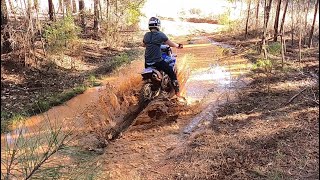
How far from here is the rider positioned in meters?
6.82

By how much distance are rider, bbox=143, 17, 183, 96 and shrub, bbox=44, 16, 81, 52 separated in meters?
4.86

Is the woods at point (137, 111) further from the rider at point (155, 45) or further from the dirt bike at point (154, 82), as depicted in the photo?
the rider at point (155, 45)

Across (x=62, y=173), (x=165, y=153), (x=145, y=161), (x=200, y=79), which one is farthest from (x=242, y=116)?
(x=62, y=173)

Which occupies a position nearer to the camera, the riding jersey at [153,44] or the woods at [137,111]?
the woods at [137,111]

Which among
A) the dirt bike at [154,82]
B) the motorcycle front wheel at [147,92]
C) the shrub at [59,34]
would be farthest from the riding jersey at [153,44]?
the shrub at [59,34]

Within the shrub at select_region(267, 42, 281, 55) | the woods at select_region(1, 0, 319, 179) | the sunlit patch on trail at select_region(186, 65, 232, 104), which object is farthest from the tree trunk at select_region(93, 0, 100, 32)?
the shrub at select_region(267, 42, 281, 55)

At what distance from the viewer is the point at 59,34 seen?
1098 cm

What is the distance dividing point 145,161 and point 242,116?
91.1 inches

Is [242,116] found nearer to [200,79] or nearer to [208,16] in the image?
[200,79]

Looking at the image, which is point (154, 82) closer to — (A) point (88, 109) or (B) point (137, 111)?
(B) point (137, 111)

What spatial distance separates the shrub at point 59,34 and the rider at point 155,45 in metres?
4.86

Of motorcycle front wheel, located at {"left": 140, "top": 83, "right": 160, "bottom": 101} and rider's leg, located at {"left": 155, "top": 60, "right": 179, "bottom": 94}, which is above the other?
rider's leg, located at {"left": 155, "top": 60, "right": 179, "bottom": 94}

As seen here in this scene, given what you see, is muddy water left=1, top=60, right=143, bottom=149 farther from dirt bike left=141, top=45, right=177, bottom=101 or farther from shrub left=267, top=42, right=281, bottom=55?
shrub left=267, top=42, right=281, bottom=55

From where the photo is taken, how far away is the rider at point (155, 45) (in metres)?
6.82
